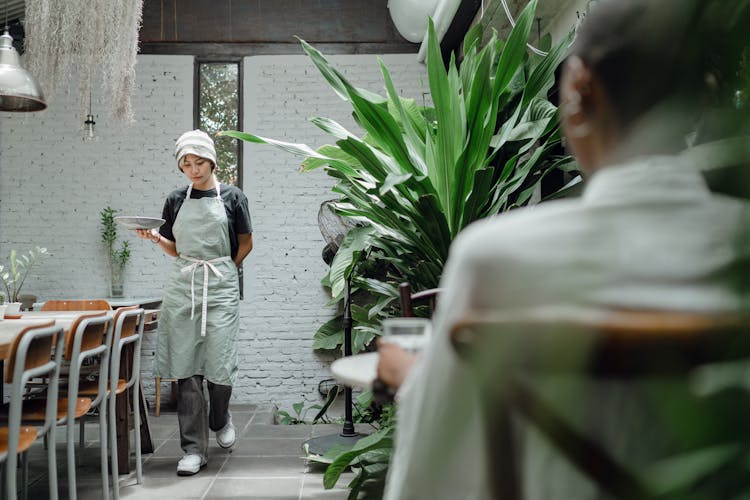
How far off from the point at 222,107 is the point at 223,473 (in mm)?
3450

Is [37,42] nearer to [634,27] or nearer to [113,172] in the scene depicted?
[113,172]

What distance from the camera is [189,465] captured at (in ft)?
10.3

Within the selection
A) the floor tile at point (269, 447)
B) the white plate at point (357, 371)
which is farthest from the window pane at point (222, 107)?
the white plate at point (357, 371)

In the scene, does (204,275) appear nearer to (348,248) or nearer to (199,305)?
(199,305)

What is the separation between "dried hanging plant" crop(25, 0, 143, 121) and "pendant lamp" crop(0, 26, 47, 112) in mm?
626

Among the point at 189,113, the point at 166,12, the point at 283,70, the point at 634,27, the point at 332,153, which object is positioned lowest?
the point at 634,27

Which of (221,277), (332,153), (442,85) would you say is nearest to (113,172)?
(221,277)

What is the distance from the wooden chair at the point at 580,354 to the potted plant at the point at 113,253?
5307mm

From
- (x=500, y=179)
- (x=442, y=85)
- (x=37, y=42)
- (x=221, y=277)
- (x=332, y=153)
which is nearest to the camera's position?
(x=442, y=85)

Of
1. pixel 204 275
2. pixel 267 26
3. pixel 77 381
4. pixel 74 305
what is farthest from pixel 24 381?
pixel 267 26

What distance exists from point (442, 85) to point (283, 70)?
12.6 ft

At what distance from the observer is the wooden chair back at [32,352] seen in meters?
1.84

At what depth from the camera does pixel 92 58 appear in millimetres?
4039

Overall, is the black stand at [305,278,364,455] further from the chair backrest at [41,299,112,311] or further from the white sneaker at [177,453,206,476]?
the chair backrest at [41,299,112,311]
